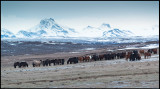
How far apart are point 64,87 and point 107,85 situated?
1890 millimetres

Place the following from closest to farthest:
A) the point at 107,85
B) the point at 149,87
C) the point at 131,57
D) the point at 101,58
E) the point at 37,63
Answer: the point at 149,87, the point at 107,85, the point at 131,57, the point at 37,63, the point at 101,58

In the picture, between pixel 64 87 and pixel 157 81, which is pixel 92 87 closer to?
pixel 64 87

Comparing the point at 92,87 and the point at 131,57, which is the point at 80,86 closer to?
the point at 92,87

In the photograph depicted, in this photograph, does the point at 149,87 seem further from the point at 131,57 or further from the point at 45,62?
the point at 45,62

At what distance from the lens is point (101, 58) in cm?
3156

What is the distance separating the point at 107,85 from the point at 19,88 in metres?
3.95

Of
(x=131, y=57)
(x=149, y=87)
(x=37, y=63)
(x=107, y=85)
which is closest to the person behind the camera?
(x=149, y=87)

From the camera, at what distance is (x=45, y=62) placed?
100ft

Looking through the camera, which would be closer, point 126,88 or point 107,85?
point 126,88

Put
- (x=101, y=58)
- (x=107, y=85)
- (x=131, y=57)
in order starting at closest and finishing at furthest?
(x=107, y=85), (x=131, y=57), (x=101, y=58)

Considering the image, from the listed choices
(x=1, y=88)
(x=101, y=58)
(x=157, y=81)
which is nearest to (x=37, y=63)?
(x=101, y=58)

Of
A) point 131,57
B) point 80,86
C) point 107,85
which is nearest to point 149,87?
point 107,85

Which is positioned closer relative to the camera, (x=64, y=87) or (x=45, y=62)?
(x=64, y=87)

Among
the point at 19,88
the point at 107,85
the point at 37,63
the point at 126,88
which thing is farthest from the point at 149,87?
the point at 37,63
